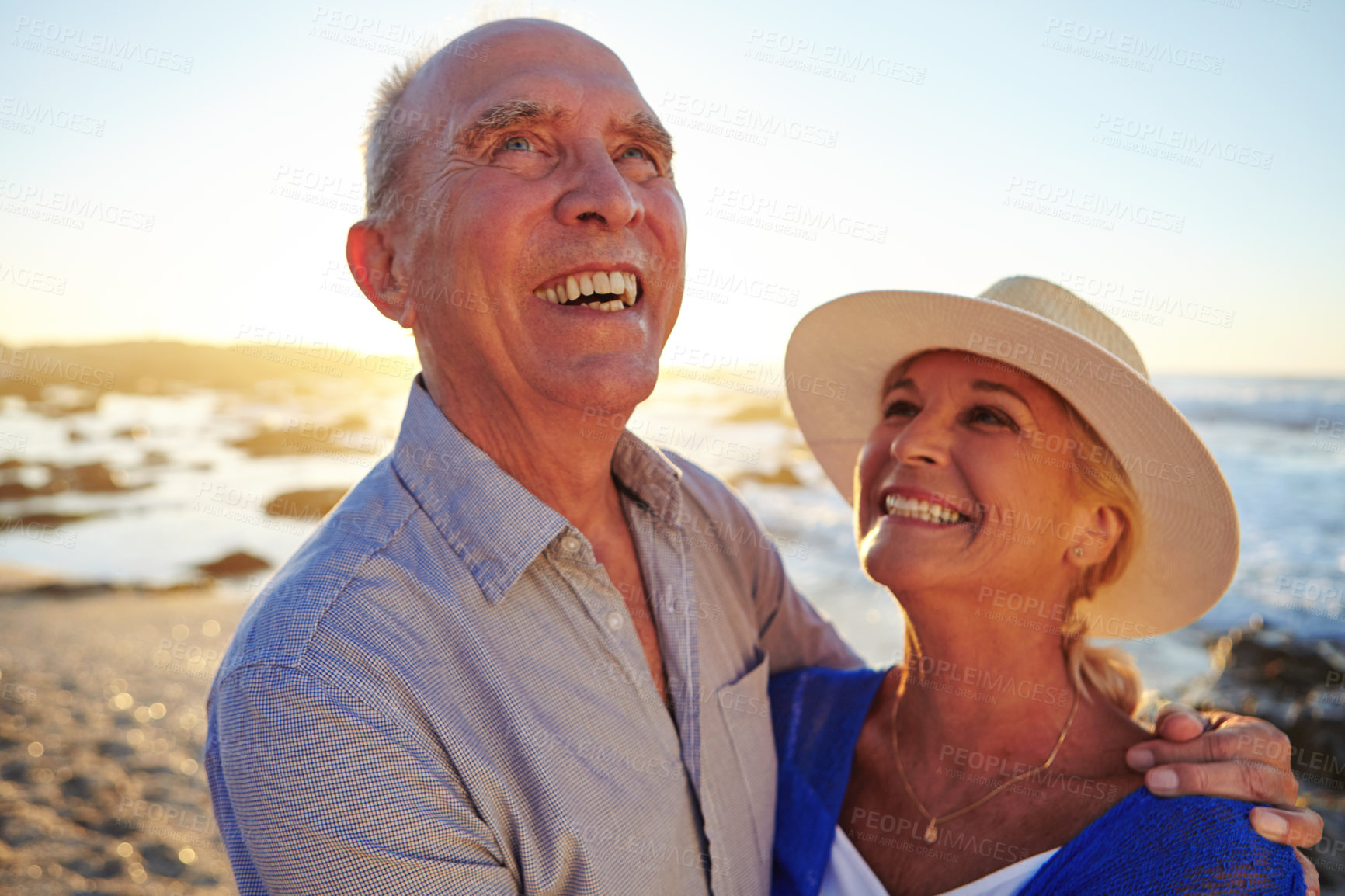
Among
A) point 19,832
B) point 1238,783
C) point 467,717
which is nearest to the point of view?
point 467,717

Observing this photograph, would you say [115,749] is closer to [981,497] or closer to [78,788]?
[78,788]

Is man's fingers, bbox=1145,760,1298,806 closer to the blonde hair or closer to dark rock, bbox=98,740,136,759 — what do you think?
the blonde hair

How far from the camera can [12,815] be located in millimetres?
5016

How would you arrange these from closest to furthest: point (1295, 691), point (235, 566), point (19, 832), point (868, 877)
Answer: point (868, 877)
point (19, 832)
point (1295, 691)
point (235, 566)

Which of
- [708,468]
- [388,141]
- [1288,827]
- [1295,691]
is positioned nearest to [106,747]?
[388,141]

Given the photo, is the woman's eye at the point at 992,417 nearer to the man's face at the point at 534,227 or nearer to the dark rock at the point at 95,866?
the man's face at the point at 534,227

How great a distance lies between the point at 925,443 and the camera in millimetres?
2537

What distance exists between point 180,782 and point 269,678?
198 inches

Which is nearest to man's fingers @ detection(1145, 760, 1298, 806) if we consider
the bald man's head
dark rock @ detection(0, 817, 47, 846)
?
the bald man's head

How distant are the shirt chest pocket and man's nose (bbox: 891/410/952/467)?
0.86m

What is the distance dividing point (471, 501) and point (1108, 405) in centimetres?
192

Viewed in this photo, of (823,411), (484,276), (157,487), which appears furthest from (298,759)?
(157,487)

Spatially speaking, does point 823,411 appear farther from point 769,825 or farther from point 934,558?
point 769,825

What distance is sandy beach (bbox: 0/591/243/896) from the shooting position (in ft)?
15.1
